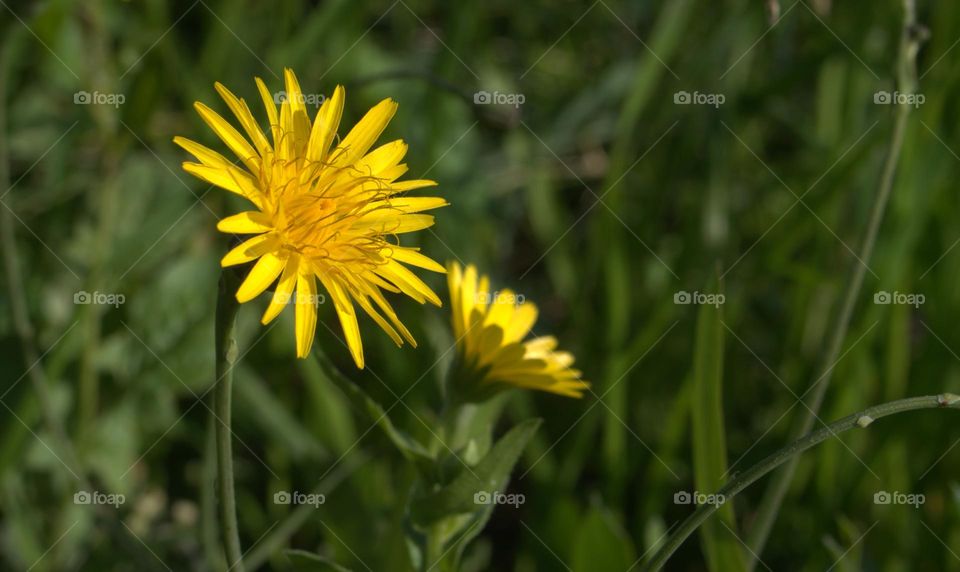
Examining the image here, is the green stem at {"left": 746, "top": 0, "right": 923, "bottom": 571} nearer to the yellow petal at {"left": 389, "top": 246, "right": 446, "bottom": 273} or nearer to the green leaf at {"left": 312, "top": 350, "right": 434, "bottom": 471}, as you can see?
the green leaf at {"left": 312, "top": 350, "right": 434, "bottom": 471}

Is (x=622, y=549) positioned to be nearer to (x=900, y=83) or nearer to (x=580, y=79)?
(x=900, y=83)

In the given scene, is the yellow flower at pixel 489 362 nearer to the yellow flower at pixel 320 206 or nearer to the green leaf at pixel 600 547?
the yellow flower at pixel 320 206

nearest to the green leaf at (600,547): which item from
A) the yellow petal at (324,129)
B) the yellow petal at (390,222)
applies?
the yellow petal at (390,222)

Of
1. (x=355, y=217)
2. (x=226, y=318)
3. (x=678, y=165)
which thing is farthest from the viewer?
(x=678, y=165)

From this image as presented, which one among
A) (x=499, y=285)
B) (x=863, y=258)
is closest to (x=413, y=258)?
(x=863, y=258)

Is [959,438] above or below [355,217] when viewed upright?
below

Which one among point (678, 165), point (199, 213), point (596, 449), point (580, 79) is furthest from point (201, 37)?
point (596, 449)
